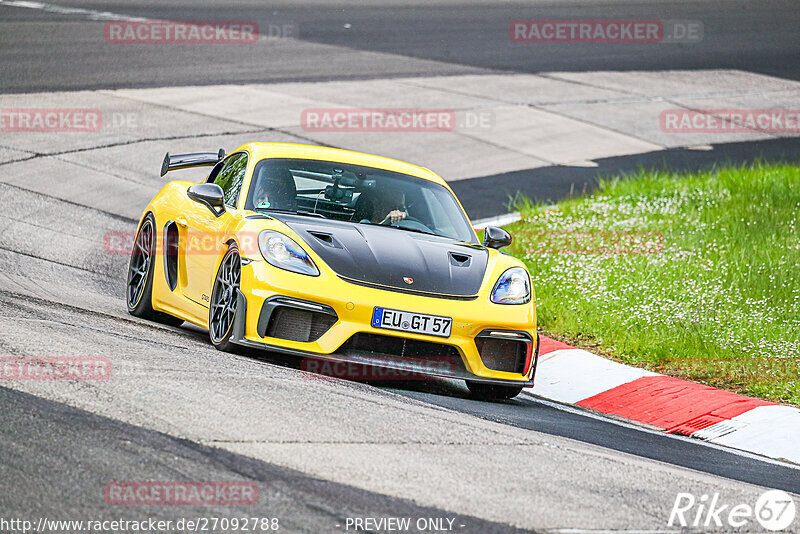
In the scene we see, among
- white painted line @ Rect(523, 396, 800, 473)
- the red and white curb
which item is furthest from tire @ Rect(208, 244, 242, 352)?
the red and white curb

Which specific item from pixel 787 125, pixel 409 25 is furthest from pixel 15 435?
pixel 409 25

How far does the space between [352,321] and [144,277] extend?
253cm

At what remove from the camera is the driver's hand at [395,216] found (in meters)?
7.90

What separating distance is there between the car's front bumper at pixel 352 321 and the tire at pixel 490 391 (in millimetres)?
464

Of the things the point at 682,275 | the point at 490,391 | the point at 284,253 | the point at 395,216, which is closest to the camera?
the point at 284,253

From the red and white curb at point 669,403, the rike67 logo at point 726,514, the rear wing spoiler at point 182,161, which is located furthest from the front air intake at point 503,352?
the rear wing spoiler at point 182,161

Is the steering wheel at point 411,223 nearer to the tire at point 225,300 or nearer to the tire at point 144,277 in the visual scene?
the tire at point 225,300

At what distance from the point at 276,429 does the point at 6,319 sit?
226cm

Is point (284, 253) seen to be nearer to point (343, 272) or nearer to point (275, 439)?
point (343, 272)

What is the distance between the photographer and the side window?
8.02 metres

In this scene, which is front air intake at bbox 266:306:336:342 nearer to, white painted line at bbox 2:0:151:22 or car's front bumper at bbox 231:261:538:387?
car's front bumper at bbox 231:261:538:387

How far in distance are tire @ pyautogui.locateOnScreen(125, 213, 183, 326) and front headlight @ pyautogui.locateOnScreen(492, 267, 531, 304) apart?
2.64 meters

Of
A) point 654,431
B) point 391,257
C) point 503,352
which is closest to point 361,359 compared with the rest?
point 391,257

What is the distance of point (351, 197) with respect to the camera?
7945 mm
